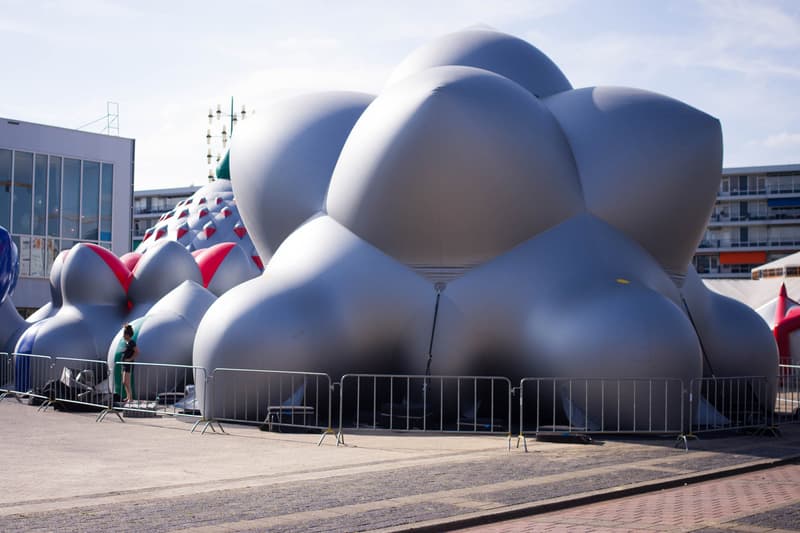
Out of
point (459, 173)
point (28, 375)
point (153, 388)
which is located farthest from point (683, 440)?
point (28, 375)

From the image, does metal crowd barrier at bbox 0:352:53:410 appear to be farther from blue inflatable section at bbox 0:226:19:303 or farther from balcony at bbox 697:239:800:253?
balcony at bbox 697:239:800:253

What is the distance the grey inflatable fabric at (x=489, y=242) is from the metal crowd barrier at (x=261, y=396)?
152 millimetres

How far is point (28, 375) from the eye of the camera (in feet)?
68.6

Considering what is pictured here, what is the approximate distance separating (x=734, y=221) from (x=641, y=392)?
71.5 meters

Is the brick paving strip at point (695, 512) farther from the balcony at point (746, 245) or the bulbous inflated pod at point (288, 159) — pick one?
the balcony at point (746, 245)

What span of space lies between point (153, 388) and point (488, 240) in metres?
7.33

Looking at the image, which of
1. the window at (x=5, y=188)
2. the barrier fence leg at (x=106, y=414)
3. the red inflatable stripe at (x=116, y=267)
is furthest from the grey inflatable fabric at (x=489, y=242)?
the window at (x=5, y=188)

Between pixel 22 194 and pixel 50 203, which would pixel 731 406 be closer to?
pixel 22 194

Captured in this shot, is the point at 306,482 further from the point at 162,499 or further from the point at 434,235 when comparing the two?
the point at 434,235

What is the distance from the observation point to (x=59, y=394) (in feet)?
61.1

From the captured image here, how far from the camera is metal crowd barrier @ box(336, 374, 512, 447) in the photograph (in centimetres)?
1552

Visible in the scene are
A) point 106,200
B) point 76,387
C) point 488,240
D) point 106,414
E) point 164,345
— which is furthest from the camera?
point 106,200

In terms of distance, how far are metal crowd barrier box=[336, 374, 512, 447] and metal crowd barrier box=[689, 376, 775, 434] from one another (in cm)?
282

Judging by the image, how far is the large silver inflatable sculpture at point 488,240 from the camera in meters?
15.5
